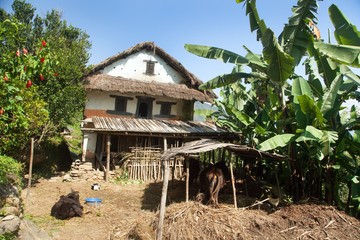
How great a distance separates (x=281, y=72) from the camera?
23.5 feet

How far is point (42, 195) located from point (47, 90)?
463cm

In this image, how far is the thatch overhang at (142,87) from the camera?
1437cm

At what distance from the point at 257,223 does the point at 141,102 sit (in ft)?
34.8

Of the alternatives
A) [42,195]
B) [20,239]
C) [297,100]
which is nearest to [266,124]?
[297,100]

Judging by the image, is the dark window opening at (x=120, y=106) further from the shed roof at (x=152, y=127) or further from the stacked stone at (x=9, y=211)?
the stacked stone at (x=9, y=211)

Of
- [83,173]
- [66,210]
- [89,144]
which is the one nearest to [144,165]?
[83,173]

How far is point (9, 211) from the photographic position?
259 inches

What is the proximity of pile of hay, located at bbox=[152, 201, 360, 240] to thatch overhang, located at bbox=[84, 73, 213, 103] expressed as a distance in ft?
28.3

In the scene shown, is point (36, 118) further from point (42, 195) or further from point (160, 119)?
point (160, 119)

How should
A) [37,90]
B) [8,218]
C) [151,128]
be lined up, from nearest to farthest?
[8,218] < [37,90] < [151,128]

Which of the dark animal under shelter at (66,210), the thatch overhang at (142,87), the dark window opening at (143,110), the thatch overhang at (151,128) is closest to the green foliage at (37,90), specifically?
the thatch overhang at (142,87)

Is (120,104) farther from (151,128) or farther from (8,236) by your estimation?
(8,236)

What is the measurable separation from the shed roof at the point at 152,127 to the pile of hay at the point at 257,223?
5979mm

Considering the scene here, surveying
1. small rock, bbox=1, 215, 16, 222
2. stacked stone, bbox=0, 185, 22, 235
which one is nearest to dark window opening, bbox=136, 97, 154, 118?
stacked stone, bbox=0, 185, 22, 235
